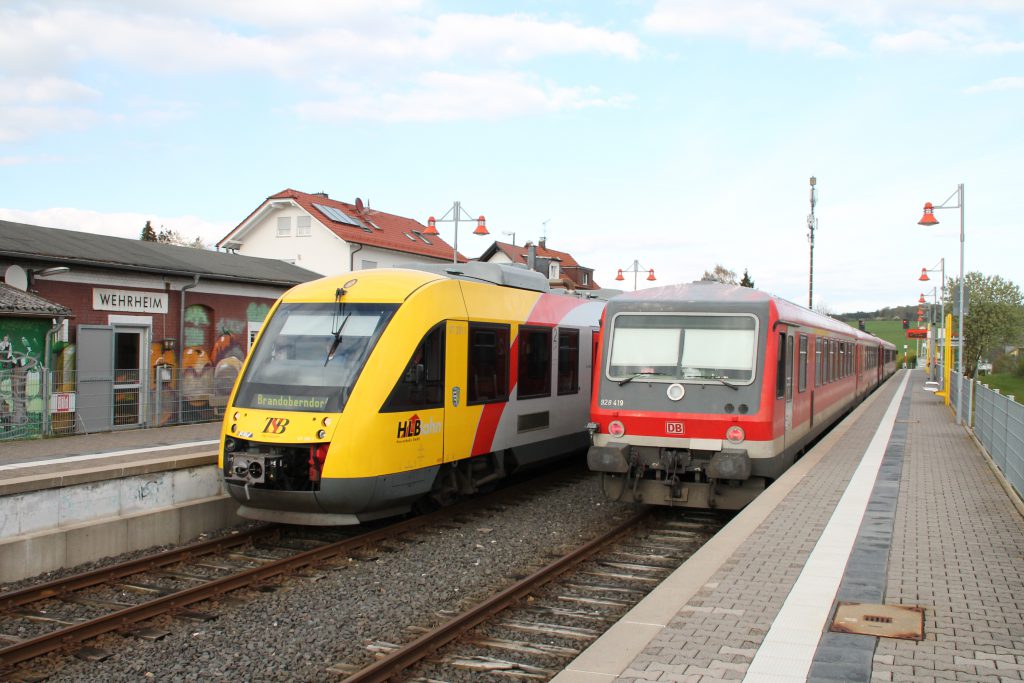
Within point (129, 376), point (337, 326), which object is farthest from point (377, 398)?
point (129, 376)

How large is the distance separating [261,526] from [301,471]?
1.91 meters

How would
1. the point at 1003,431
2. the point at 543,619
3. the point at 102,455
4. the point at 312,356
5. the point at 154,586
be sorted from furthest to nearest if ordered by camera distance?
1. the point at 102,455
2. the point at 1003,431
3. the point at 312,356
4. the point at 154,586
5. the point at 543,619

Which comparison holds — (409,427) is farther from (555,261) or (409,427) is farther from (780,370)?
(555,261)

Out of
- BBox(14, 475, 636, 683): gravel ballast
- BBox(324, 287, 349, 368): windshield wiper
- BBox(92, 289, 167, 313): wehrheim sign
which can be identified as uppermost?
BBox(92, 289, 167, 313): wehrheim sign

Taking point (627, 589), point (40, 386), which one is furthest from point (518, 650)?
point (40, 386)

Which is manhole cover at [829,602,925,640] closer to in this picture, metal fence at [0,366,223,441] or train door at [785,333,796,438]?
train door at [785,333,796,438]

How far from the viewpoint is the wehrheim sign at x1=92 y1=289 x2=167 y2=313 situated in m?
16.8

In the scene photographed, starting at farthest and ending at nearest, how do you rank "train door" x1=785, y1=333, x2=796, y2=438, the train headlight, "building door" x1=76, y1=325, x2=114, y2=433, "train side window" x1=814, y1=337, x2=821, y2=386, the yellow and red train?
1. "building door" x1=76, y1=325, x2=114, y2=433
2. "train side window" x1=814, y1=337, x2=821, y2=386
3. "train door" x1=785, y1=333, x2=796, y2=438
4. the train headlight
5. the yellow and red train

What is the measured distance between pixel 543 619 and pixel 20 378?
1086 centimetres

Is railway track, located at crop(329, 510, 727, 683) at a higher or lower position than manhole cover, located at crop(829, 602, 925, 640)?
lower

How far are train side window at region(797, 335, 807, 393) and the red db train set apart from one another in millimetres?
1095

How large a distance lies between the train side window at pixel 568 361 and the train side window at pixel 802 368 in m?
3.52

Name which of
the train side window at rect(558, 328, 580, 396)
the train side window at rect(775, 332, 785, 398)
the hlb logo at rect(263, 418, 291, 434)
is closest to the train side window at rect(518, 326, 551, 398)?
the train side window at rect(558, 328, 580, 396)

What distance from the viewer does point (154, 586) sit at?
8047 mm
